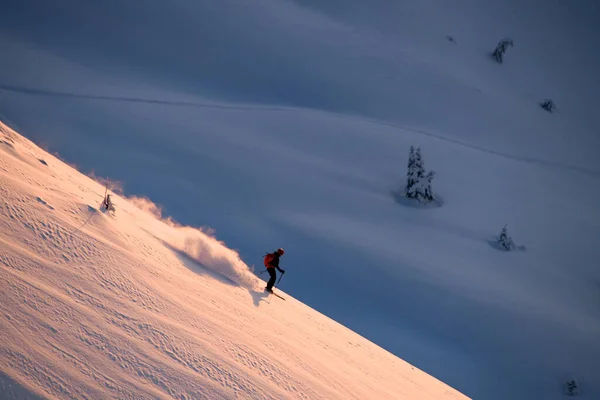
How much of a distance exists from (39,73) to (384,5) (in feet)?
54.8

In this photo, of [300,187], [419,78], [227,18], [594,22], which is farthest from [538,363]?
[594,22]

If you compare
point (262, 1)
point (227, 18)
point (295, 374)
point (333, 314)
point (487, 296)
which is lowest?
point (295, 374)

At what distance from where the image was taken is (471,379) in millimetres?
12984

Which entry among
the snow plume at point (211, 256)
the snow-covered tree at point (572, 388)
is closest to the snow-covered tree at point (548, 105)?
the snow-covered tree at point (572, 388)

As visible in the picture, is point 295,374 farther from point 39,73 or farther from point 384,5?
point 384,5

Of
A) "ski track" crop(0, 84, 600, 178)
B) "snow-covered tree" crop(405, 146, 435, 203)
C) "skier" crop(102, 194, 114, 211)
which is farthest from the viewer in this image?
"ski track" crop(0, 84, 600, 178)

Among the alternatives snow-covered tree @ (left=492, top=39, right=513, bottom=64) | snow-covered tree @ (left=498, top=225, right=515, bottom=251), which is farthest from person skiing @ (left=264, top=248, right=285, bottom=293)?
snow-covered tree @ (left=492, top=39, right=513, bottom=64)

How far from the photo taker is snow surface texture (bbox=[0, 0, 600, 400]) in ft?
47.2

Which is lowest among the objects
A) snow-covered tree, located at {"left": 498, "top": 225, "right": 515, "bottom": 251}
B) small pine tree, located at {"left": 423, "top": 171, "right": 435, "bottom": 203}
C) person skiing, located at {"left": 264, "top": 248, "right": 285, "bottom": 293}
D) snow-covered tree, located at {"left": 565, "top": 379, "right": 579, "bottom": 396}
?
person skiing, located at {"left": 264, "top": 248, "right": 285, "bottom": 293}

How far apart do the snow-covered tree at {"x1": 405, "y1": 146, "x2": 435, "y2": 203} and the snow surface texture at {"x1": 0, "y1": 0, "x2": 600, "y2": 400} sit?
19.6 inches

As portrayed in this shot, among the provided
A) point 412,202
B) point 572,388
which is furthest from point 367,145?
point 572,388

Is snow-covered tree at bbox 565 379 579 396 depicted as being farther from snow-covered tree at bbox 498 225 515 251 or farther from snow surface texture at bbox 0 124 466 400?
snow surface texture at bbox 0 124 466 400

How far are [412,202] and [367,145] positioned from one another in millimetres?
3297

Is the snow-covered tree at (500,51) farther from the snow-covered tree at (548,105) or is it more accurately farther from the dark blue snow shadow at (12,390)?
the dark blue snow shadow at (12,390)
